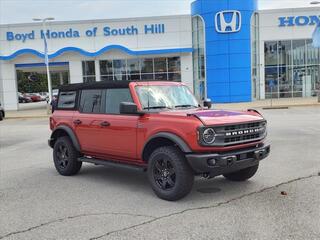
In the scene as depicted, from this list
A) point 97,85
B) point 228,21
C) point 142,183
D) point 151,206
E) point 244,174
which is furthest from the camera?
point 228,21

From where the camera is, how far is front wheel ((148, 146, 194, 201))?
6188 mm

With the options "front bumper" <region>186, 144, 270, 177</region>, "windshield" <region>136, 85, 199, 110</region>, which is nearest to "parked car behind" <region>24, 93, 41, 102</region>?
"windshield" <region>136, 85, 199, 110</region>

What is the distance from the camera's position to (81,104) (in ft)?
27.5

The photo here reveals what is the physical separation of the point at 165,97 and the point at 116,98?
2.88ft

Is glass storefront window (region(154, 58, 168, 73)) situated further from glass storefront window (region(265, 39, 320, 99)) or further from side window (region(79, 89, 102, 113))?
side window (region(79, 89, 102, 113))

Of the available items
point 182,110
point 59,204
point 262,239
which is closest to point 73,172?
point 59,204

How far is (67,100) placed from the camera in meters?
8.77

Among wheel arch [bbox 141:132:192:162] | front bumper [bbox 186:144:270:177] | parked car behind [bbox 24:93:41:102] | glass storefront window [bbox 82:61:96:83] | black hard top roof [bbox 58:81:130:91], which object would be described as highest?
glass storefront window [bbox 82:61:96:83]

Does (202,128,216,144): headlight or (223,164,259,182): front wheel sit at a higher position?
(202,128,216,144): headlight

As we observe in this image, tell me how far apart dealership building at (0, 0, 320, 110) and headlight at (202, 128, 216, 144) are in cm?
3087

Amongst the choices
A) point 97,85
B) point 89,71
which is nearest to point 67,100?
point 97,85

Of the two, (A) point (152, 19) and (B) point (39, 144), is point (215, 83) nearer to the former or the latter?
(A) point (152, 19)

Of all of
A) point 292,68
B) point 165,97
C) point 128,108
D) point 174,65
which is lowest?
point 128,108

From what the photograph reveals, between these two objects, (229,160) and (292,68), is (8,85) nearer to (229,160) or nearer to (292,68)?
(292,68)
